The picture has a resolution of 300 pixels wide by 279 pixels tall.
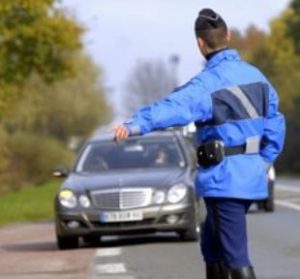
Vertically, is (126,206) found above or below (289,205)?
above

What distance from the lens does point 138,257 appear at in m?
17.7

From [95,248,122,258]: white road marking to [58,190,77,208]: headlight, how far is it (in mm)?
802

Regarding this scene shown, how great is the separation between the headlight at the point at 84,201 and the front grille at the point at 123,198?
9 centimetres

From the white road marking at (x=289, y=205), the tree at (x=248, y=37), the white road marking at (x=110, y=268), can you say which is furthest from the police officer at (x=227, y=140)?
the tree at (x=248, y=37)

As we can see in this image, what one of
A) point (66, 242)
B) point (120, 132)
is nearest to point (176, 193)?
point (66, 242)

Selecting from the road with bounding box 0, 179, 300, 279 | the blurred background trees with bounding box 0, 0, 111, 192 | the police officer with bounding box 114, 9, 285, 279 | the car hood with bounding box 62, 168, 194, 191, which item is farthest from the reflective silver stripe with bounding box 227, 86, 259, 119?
the blurred background trees with bounding box 0, 0, 111, 192

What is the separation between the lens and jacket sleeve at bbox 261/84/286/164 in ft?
30.4

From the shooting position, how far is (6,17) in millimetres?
48094

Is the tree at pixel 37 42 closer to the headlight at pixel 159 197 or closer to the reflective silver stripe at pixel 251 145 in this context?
the headlight at pixel 159 197

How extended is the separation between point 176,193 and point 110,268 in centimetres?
365

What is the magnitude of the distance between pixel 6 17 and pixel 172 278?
112 ft

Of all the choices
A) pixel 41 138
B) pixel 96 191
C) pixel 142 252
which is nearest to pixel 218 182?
pixel 142 252

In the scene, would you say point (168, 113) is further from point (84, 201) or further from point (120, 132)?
point (84, 201)

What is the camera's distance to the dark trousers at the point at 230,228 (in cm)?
902
